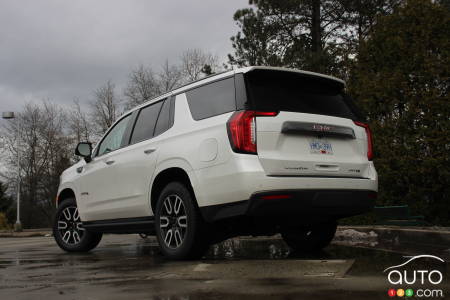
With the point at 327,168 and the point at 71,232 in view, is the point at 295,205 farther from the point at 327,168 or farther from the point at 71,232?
the point at 71,232

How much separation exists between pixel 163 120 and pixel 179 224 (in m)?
1.35

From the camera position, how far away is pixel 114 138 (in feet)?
25.0

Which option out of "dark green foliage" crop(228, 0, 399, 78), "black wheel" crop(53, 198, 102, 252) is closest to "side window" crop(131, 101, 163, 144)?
"black wheel" crop(53, 198, 102, 252)

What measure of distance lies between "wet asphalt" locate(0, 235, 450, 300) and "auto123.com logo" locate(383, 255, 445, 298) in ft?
0.22

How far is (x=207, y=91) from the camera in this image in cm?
587

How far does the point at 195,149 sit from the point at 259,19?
2062 centimetres

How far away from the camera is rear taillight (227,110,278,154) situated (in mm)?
5059

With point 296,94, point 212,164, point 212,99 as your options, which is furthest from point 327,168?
point 212,99

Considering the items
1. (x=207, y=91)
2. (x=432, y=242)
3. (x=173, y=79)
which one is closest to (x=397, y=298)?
(x=207, y=91)

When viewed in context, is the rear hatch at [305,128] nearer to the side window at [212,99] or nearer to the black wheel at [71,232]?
the side window at [212,99]

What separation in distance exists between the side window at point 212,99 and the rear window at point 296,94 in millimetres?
233

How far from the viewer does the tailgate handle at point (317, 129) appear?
5262mm

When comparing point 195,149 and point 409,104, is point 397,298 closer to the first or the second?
point 195,149

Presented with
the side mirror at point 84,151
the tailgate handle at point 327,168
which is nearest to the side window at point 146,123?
the side mirror at point 84,151
